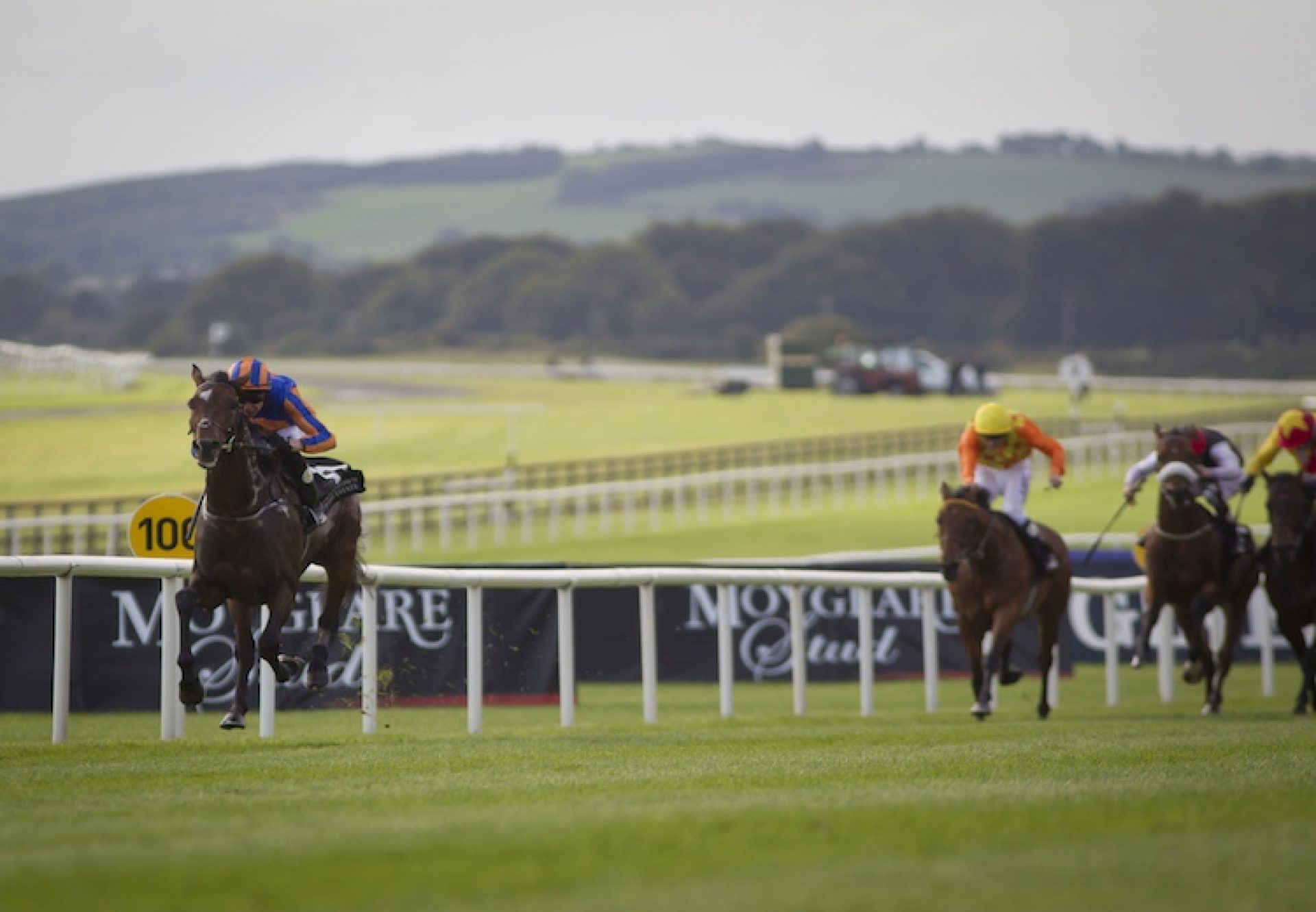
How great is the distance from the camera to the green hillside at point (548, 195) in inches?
4742

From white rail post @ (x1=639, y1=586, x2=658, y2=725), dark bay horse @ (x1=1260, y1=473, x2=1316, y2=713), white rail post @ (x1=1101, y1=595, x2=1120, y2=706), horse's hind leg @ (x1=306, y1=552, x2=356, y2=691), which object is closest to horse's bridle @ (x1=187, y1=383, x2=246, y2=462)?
horse's hind leg @ (x1=306, y1=552, x2=356, y2=691)

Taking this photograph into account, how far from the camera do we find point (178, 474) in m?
33.1

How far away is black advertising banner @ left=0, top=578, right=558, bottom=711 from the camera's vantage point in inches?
467

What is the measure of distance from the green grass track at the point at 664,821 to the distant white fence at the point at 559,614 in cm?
47

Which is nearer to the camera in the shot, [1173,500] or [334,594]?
[334,594]

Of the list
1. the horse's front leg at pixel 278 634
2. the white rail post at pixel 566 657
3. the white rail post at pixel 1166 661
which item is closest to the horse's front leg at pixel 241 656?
the horse's front leg at pixel 278 634

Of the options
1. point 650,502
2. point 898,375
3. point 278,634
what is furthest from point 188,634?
point 898,375

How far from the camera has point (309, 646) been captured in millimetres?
13625

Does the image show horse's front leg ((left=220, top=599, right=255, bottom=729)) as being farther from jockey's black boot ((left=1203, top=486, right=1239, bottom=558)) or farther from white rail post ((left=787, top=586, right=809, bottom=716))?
jockey's black boot ((left=1203, top=486, right=1239, bottom=558))

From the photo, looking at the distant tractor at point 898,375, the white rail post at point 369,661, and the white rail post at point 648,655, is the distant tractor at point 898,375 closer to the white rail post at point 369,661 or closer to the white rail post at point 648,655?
the white rail post at point 648,655

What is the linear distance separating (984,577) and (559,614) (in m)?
2.75

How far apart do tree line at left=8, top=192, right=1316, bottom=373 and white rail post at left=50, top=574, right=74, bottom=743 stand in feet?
227

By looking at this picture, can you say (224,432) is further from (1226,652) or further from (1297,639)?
(1297,639)

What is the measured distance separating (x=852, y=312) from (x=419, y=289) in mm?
19842
